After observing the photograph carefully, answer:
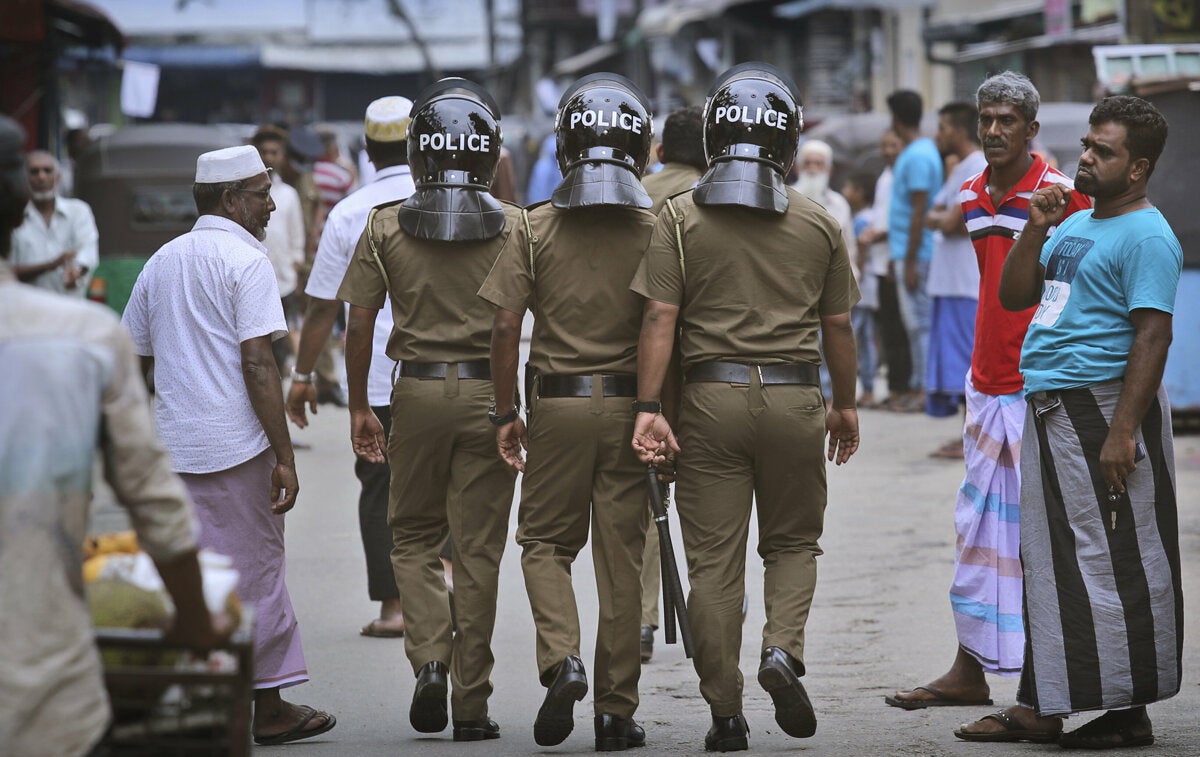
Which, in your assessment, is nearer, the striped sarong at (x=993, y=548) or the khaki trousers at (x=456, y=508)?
the khaki trousers at (x=456, y=508)

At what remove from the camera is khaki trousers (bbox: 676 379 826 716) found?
5.39 meters

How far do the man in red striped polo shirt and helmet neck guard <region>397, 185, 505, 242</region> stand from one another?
1654 mm

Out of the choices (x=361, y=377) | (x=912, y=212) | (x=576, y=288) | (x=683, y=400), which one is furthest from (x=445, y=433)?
(x=912, y=212)

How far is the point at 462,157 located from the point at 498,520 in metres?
1.20

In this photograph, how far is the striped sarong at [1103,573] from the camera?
5184mm

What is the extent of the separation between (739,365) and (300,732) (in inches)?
72.4

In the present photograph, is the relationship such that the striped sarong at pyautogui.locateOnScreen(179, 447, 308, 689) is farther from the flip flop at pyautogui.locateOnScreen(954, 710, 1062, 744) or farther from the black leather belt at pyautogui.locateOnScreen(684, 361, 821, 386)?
the flip flop at pyautogui.locateOnScreen(954, 710, 1062, 744)

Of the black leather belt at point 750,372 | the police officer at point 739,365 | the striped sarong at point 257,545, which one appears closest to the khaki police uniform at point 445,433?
the striped sarong at point 257,545

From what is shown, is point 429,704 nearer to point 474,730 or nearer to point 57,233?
point 474,730

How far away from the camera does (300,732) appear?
5.75 m

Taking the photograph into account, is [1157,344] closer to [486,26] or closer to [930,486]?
[930,486]

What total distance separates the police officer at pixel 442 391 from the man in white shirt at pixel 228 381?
0.44m

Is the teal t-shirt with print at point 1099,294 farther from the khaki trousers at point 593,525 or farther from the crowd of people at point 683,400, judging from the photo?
the khaki trousers at point 593,525

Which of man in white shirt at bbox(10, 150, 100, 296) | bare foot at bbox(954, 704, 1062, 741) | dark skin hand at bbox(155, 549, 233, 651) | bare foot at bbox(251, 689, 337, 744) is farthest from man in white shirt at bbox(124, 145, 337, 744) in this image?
man in white shirt at bbox(10, 150, 100, 296)
